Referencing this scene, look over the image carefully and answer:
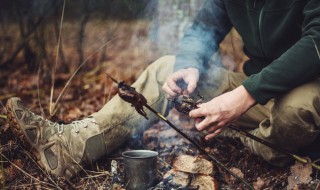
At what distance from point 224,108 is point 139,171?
68 centimetres

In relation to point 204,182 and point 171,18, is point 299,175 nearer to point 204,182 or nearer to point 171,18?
point 204,182

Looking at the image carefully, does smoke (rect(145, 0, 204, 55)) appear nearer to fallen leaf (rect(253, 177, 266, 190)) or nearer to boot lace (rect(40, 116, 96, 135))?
boot lace (rect(40, 116, 96, 135))

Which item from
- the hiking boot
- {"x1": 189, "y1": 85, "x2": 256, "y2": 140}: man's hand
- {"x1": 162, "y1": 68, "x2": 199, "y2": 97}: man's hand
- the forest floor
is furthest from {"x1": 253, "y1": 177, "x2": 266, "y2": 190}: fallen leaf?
the hiking boot

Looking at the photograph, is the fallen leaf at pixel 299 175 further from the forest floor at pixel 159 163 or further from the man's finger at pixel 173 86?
the man's finger at pixel 173 86

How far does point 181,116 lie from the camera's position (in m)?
3.70

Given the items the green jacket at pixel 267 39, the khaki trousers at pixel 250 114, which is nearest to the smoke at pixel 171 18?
the green jacket at pixel 267 39

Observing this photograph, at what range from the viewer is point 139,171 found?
2.48 m

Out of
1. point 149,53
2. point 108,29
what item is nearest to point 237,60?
point 149,53

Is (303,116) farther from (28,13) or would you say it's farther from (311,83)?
(28,13)

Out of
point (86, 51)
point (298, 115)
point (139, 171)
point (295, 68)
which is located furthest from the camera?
point (86, 51)

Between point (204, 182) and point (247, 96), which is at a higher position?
point (247, 96)

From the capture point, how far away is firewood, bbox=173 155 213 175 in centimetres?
256

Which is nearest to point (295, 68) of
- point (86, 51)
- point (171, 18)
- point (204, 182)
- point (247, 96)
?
point (247, 96)

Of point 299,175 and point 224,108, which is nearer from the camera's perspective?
point 224,108
